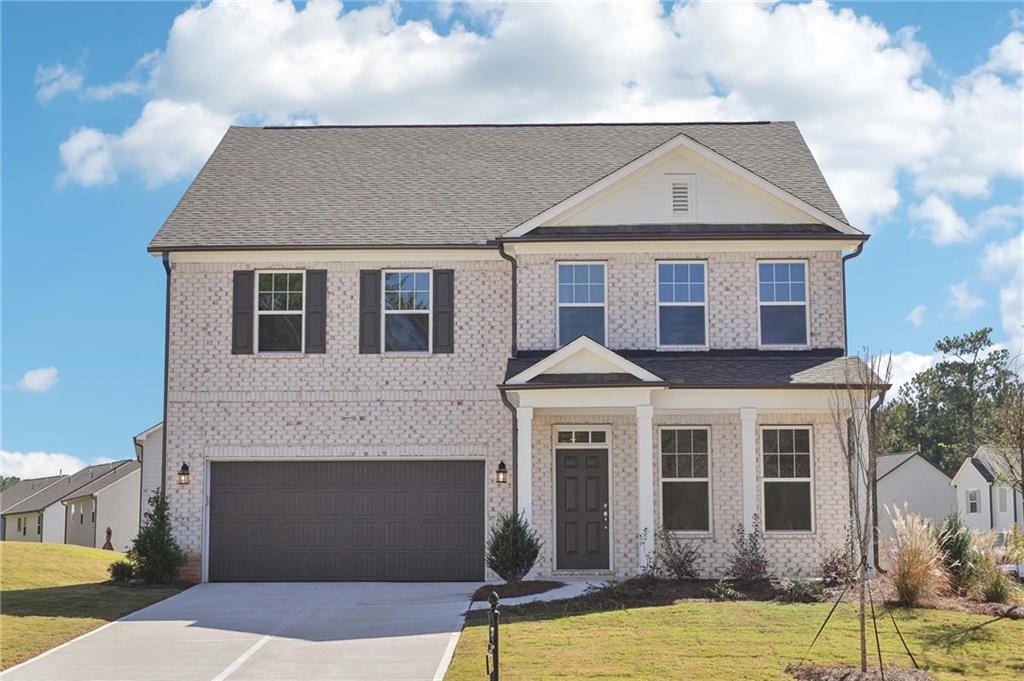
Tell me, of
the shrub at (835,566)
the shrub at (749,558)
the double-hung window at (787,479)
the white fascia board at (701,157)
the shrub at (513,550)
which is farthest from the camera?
the white fascia board at (701,157)

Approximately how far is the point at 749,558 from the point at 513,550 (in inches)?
153

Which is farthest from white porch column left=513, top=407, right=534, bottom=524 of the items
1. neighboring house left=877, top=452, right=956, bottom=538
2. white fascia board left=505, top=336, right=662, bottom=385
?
neighboring house left=877, top=452, right=956, bottom=538

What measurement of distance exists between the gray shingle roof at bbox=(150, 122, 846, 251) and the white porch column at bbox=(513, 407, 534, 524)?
12.5 feet

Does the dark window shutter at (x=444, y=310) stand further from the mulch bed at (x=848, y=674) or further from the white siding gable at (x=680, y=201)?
the mulch bed at (x=848, y=674)

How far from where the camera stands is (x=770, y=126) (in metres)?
27.4

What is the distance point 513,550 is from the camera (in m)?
19.8

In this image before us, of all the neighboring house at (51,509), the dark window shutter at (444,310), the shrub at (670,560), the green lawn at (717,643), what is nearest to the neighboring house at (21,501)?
the neighboring house at (51,509)

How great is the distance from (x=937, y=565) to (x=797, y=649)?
4.42m

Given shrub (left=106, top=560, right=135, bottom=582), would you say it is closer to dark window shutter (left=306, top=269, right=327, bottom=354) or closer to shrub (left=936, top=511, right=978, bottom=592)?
dark window shutter (left=306, top=269, right=327, bottom=354)

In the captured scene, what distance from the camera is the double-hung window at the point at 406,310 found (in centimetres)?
2267

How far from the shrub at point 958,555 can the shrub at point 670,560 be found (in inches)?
159

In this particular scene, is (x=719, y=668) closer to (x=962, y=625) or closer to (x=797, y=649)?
(x=797, y=649)

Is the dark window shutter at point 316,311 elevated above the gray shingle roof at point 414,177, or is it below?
below

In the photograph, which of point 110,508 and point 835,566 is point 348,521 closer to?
point 835,566
